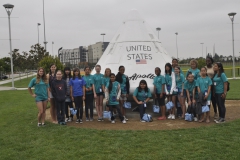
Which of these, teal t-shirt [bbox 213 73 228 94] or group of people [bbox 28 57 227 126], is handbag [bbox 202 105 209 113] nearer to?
group of people [bbox 28 57 227 126]

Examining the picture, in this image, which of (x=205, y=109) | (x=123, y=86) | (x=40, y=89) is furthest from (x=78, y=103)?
(x=205, y=109)

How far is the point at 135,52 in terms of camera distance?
7996 millimetres

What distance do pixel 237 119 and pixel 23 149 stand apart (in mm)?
4944

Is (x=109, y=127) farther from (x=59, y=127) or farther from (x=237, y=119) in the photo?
(x=237, y=119)

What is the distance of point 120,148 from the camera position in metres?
4.59

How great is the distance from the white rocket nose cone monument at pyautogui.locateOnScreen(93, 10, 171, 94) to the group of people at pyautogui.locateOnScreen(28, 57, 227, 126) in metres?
0.59

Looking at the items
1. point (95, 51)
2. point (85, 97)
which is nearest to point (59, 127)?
point (85, 97)

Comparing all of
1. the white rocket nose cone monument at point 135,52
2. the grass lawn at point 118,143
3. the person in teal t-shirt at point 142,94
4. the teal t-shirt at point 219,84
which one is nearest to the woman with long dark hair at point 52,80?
the grass lawn at point 118,143

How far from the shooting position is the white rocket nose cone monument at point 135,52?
24.9 ft

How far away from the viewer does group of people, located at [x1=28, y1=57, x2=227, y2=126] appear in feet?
20.6

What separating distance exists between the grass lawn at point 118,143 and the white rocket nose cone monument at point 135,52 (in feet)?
7.08

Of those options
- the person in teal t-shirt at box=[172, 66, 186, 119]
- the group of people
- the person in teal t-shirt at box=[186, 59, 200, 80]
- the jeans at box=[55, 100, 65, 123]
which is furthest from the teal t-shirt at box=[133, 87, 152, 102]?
the jeans at box=[55, 100, 65, 123]

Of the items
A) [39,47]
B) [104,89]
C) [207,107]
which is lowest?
[207,107]

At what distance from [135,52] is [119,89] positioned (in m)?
1.78
